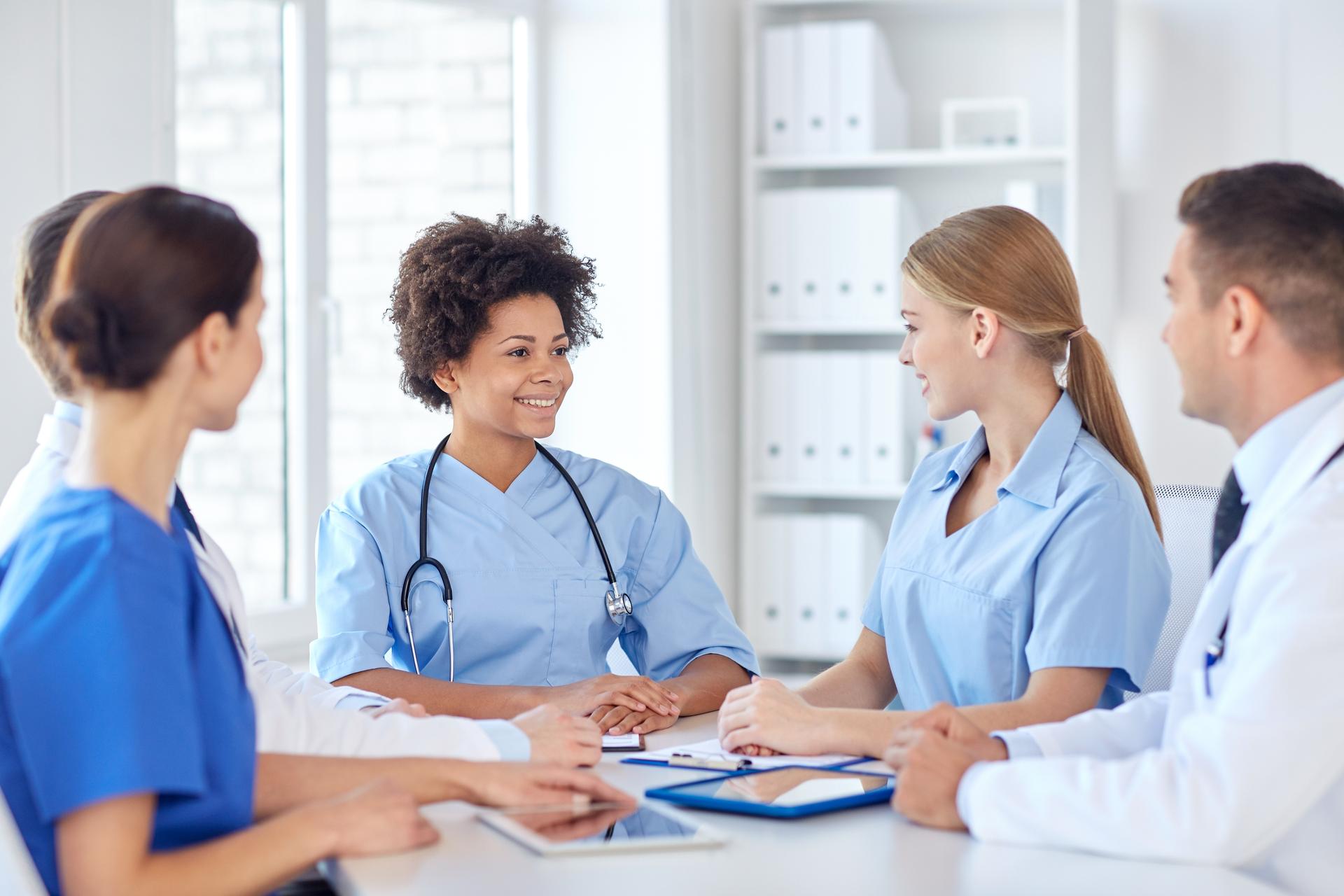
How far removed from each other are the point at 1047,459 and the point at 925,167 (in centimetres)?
231

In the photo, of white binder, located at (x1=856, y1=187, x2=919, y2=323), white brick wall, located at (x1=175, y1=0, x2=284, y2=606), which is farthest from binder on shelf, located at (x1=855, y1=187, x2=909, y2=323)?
white brick wall, located at (x1=175, y1=0, x2=284, y2=606)

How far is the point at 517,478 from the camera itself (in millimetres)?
1987

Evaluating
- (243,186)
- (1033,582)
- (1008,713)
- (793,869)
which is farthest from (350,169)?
(793,869)

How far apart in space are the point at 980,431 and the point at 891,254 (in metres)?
1.74

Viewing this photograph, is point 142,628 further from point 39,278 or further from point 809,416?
point 809,416

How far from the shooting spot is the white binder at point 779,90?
3578 millimetres

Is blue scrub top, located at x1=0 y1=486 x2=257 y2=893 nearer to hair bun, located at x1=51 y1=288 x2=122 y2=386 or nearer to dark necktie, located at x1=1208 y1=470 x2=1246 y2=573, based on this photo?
hair bun, located at x1=51 y1=288 x2=122 y2=386

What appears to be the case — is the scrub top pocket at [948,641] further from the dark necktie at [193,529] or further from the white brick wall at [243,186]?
the white brick wall at [243,186]

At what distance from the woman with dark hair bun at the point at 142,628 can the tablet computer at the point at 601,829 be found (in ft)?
0.29

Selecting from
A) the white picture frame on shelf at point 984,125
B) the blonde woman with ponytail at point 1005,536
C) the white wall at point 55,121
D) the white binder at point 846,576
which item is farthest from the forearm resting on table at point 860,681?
the white picture frame on shelf at point 984,125

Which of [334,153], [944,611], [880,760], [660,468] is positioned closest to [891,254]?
[660,468]

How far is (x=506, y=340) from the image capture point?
201 centimetres

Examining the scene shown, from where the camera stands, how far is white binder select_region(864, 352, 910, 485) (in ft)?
11.6

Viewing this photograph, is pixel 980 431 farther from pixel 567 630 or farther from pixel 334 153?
pixel 334 153
